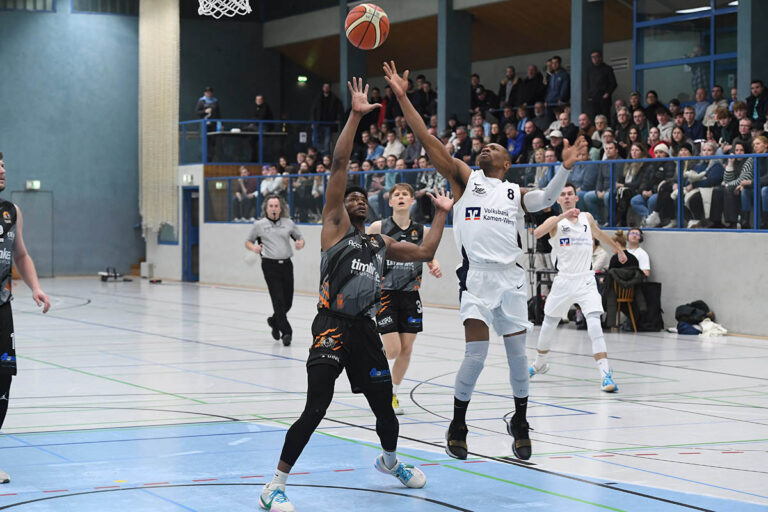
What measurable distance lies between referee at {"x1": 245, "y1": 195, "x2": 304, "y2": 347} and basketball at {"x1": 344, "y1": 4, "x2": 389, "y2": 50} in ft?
19.9

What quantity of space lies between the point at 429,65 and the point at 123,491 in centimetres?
3048

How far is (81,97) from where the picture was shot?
35438 mm

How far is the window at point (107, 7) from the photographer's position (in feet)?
116

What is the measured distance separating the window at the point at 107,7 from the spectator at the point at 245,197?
823 cm

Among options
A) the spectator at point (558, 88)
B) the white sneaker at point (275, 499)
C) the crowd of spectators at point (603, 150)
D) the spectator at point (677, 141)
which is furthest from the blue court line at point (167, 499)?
the spectator at point (558, 88)

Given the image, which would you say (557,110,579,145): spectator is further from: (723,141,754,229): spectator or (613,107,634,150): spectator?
(723,141,754,229): spectator

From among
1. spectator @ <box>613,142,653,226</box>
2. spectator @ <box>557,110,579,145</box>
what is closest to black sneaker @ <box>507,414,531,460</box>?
spectator @ <box>613,142,653,226</box>

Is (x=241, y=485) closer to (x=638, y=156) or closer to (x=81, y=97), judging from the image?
(x=638, y=156)

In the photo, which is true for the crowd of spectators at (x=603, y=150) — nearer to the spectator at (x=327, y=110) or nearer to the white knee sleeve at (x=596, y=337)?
the spectator at (x=327, y=110)

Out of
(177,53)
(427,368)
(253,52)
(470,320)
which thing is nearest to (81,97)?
(177,53)

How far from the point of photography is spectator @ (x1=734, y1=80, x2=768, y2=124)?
2039 centimetres

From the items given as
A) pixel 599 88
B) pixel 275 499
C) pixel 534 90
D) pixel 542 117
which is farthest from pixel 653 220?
pixel 275 499

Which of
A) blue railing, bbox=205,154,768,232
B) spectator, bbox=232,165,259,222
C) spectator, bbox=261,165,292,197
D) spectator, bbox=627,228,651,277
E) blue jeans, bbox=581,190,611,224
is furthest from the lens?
spectator, bbox=232,165,259,222

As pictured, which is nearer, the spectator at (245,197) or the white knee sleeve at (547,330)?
the white knee sleeve at (547,330)
